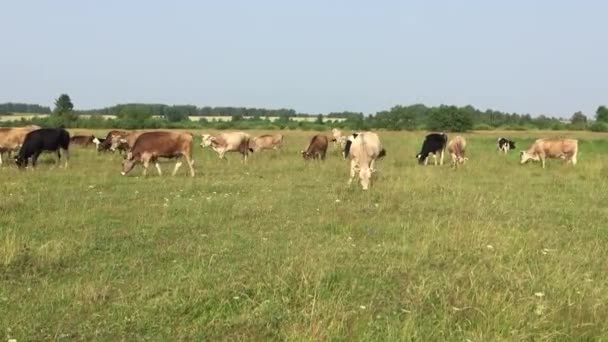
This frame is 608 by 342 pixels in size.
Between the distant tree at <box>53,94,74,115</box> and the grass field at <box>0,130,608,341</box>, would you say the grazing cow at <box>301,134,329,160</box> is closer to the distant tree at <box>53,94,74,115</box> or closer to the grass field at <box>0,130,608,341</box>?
the grass field at <box>0,130,608,341</box>

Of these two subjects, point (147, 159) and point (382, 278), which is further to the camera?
point (147, 159)

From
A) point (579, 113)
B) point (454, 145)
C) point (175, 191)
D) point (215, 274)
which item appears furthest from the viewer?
point (579, 113)

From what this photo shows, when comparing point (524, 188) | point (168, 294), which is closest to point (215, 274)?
point (168, 294)

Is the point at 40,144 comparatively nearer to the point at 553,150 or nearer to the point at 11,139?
the point at 11,139

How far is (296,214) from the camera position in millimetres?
11820

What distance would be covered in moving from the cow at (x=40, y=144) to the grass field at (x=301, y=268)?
1001cm

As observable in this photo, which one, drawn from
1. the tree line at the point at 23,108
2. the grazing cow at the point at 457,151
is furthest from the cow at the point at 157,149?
the tree line at the point at 23,108

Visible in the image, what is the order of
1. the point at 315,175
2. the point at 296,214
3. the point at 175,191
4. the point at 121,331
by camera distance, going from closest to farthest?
1. the point at 121,331
2. the point at 296,214
3. the point at 175,191
4. the point at 315,175

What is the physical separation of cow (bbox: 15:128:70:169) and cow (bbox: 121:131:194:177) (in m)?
4.09

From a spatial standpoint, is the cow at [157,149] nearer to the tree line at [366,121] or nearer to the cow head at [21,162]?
the cow head at [21,162]

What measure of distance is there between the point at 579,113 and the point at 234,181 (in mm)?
112092

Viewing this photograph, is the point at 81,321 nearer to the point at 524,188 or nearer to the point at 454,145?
the point at 524,188

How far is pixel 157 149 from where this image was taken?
2159cm

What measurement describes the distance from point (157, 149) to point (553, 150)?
787 inches
